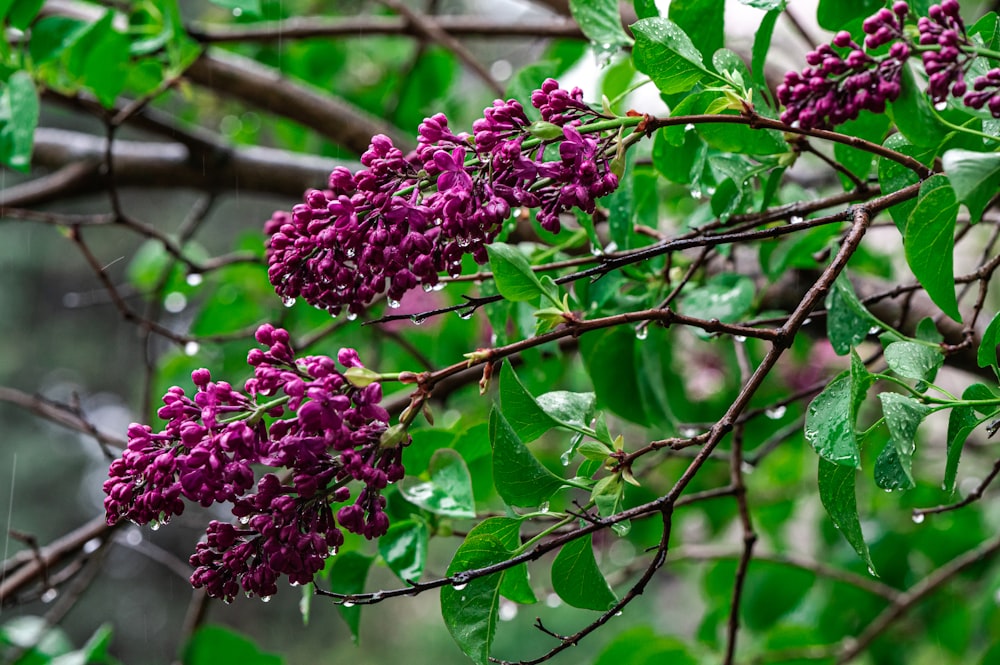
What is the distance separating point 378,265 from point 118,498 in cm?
15

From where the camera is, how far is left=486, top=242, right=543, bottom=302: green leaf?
415 millimetres

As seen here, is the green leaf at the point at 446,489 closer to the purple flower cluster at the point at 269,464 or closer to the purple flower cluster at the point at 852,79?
the purple flower cluster at the point at 269,464

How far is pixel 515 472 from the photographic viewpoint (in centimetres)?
41

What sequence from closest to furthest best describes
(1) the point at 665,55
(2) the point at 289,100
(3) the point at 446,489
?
A: (1) the point at 665,55 < (3) the point at 446,489 < (2) the point at 289,100

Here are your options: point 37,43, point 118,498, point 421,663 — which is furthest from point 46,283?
point 118,498

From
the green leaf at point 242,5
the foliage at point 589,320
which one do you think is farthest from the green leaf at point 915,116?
the green leaf at point 242,5

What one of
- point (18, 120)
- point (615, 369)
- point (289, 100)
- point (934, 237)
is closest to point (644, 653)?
point (615, 369)

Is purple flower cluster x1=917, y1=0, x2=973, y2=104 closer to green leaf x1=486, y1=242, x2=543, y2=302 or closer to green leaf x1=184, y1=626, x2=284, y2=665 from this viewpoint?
green leaf x1=486, y1=242, x2=543, y2=302

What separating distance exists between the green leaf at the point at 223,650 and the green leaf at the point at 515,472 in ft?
1.79

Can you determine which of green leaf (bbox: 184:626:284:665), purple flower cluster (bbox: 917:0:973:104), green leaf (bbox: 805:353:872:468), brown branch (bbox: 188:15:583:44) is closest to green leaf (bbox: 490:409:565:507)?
green leaf (bbox: 805:353:872:468)

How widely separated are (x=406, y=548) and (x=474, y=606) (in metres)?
0.14

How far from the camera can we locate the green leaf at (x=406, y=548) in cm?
53

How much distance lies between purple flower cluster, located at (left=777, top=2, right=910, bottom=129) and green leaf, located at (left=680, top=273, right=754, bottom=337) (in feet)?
0.78

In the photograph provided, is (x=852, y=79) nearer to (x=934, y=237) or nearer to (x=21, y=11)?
(x=934, y=237)
